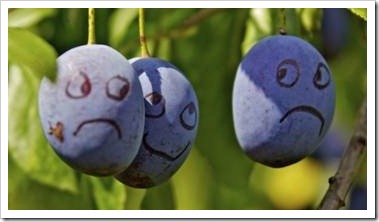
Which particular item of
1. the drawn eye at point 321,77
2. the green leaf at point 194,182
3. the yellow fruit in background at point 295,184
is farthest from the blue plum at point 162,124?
the yellow fruit in background at point 295,184

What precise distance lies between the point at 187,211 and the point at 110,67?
460mm

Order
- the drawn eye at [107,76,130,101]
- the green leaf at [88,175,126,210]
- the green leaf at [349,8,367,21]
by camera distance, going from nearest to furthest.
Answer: the drawn eye at [107,76,130,101]
the green leaf at [349,8,367,21]
the green leaf at [88,175,126,210]

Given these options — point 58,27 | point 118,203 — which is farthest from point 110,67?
point 58,27

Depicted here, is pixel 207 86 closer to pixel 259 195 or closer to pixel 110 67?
pixel 259 195

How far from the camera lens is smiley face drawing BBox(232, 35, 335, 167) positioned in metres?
1.17

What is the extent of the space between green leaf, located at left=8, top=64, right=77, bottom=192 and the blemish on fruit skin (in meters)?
0.39

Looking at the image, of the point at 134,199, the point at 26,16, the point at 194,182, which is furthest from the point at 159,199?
the point at 26,16

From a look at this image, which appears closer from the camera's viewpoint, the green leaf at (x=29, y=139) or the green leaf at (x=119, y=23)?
the green leaf at (x=29, y=139)

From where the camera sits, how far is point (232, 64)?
1646mm

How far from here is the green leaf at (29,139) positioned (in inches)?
58.0

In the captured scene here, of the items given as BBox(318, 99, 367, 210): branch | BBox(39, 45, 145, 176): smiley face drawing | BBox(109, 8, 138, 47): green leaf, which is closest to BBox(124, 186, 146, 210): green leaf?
BBox(109, 8, 138, 47): green leaf

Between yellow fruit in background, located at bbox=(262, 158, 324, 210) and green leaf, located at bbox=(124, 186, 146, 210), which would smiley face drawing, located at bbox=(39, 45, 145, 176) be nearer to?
green leaf, located at bbox=(124, 186, 146, 210)

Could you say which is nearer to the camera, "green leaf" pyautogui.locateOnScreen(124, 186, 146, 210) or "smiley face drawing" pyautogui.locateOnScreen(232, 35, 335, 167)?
"smiley face drawing" pyautogui.locateOnScreen(232, 35, 335, 167)

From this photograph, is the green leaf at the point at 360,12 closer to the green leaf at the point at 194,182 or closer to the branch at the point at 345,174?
the branch at the point at 345,174
